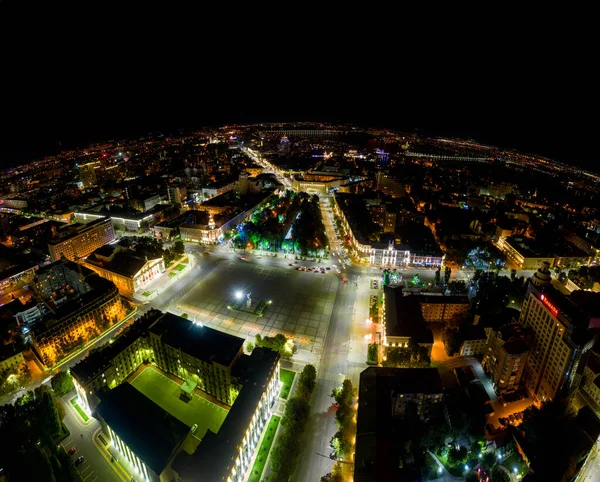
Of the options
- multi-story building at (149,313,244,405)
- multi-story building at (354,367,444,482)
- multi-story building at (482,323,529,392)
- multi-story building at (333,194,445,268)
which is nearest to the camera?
multi-story building at (354,367,444,482)

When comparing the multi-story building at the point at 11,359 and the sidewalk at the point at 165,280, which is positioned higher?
the multi-story building at the point at 11,359

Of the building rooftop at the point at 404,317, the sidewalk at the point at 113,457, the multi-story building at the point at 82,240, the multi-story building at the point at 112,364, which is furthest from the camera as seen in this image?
the multi-story building at the point at 82,240

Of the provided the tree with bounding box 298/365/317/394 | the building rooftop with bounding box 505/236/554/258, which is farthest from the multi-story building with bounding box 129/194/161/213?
the building rooftop with bounding box 505/236/554/258

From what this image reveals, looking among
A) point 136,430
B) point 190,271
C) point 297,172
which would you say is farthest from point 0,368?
point 297,172

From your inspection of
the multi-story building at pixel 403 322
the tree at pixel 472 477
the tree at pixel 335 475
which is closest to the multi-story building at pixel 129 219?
the multi-story building at pixel 403 322

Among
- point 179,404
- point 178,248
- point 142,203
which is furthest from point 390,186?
point 179,404

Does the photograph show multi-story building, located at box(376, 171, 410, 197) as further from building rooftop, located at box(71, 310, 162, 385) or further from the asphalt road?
the asphalt road

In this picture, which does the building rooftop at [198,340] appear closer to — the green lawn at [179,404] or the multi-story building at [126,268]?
the green lawn at [179,404]

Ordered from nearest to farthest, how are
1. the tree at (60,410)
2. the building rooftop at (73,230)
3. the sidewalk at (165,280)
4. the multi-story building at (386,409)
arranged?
the multi-story building at (386,409) → the tree at (60,410) → the sidewalk at (165,280) → the building rooftop at (73,230)
